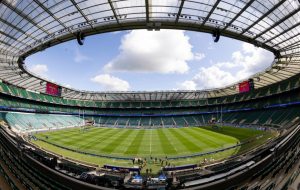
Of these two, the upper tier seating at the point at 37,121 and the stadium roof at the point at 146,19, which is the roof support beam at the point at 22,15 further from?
the upper tier seating at the point at 37,121

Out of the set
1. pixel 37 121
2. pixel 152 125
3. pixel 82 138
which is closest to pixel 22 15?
pixel 82 138

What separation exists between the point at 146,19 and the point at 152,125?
6441cm

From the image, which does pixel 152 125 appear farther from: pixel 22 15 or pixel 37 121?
pixel 22 15

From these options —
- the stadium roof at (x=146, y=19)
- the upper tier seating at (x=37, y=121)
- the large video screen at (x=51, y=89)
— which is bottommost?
the upper tier seating at (x=37, y=121)

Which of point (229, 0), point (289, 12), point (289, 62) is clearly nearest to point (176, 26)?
point (229, 0)

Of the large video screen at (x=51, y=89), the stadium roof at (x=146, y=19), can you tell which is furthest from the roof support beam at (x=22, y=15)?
the large video screen at (x=51, y=89)

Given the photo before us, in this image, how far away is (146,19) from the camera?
24.9 metres

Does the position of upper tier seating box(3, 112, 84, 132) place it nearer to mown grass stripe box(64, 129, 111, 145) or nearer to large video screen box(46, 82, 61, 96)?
large video screen box(46, 82, 61, 96)

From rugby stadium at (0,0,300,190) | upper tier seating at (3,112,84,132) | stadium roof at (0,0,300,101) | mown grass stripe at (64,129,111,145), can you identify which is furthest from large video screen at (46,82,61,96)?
stadium roof at (0,0,300,101)

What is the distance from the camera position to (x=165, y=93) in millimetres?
91875

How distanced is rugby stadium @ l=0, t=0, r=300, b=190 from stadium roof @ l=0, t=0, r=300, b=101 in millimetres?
119

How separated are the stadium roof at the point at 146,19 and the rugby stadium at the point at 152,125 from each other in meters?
0.12

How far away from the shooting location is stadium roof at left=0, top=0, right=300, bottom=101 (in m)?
22.8

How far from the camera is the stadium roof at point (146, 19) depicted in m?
22.8
